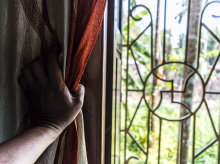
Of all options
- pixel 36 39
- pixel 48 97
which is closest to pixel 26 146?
Answer: pixel 48 97

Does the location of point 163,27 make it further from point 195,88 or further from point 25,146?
point 25,146

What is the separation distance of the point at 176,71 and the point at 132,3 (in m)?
0.57

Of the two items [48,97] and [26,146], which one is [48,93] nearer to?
[48,97]

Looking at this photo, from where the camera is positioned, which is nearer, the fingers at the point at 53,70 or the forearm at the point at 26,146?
the forearm at the point at 26,146

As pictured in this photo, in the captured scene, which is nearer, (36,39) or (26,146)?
(26,146)

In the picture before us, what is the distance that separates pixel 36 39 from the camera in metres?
0.38

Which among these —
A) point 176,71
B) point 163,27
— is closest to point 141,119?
point 176,71

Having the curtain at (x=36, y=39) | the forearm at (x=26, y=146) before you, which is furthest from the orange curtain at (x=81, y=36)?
the forearm at (x=26, y=146)

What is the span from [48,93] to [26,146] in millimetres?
113

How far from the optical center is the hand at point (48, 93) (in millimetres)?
325

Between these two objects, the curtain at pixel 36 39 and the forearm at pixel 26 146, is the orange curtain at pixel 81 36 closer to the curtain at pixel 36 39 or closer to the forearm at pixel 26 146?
the curtain at pixel 36 39

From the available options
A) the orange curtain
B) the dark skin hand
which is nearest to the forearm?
the dark skin hand

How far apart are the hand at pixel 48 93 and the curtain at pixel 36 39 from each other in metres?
0.03

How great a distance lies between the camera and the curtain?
35cm
